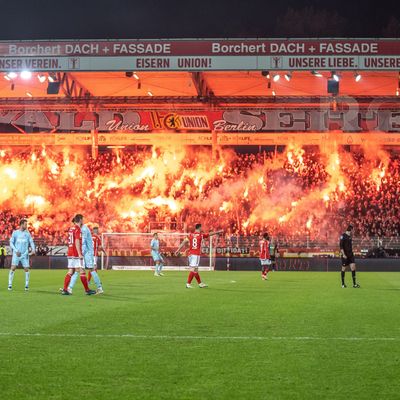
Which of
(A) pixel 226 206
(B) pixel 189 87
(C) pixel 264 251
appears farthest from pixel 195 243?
(A) pixel 226 206

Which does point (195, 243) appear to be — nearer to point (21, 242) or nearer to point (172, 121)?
point (21, 242)

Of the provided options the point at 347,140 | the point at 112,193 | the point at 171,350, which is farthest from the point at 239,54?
the point at 171,350

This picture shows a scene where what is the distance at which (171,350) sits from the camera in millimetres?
9109

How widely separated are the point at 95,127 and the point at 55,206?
22.9 feet

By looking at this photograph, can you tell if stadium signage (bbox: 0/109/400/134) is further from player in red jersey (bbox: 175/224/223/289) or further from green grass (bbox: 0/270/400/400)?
green grass (bbox: 0/270/400/400)

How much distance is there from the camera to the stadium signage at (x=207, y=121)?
1848 inches

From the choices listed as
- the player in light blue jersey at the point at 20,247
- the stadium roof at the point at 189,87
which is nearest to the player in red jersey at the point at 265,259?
the player in light blue jersey at the point at 20,247

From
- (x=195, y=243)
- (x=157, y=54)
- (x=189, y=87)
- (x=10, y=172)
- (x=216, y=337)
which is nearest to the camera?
(x=216, y=337)

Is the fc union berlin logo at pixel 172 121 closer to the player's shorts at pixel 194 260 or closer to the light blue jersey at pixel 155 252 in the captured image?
the light blue jersey at pixel 155 252

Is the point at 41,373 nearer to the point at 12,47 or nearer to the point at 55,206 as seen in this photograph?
the point at 12,47

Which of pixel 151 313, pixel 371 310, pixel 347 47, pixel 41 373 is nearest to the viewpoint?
pixel 41 373

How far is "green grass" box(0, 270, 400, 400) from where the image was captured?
6852 millimetres

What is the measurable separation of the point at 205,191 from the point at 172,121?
5.40m

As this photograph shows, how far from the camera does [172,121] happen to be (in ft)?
160
